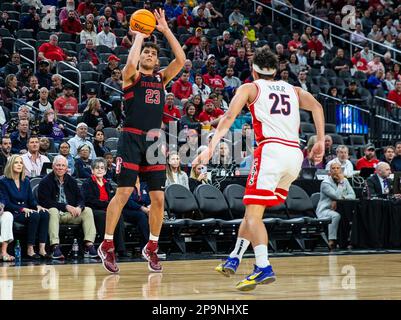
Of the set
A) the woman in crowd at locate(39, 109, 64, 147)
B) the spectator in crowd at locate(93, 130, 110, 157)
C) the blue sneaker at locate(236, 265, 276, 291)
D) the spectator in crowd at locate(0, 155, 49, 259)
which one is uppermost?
the woman in crowd at locate(39, 109, 64, 147)

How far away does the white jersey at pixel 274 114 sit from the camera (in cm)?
795

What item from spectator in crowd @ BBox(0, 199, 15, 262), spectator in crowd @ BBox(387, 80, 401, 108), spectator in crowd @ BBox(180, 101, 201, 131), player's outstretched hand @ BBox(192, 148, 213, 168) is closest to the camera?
player's outstretched hand @ BBox(192, 148, 213, 168)

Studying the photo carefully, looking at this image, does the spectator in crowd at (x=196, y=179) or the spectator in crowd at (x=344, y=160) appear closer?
the spectator in crowd at (x=196, y=179)

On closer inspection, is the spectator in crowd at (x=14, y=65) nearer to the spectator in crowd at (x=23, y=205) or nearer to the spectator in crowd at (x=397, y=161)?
the spectator in crowd at (x=23, y=205)

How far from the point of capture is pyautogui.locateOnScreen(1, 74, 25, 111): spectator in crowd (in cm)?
1631

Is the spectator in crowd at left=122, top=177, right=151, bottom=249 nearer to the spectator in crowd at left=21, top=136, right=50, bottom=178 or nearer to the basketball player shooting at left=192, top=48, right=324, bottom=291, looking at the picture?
the spectator in crowd at left=21, top=136, right=50, bottom=178

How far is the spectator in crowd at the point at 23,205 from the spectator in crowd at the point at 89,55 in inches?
255

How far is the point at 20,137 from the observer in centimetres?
1499

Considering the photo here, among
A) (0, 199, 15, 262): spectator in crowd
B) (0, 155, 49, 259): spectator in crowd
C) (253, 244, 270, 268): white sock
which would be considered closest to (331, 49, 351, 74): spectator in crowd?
(0, 155, 49, 259): spectator in crowd

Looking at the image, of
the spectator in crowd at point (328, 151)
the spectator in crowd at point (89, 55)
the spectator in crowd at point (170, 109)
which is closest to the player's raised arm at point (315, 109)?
the spectator in crowd at point (170, 109)

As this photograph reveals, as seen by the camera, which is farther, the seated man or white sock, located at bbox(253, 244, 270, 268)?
the seated man

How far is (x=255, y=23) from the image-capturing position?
82.0ft

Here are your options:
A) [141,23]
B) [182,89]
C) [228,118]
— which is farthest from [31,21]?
[228,118]

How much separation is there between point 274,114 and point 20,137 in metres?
7.88
